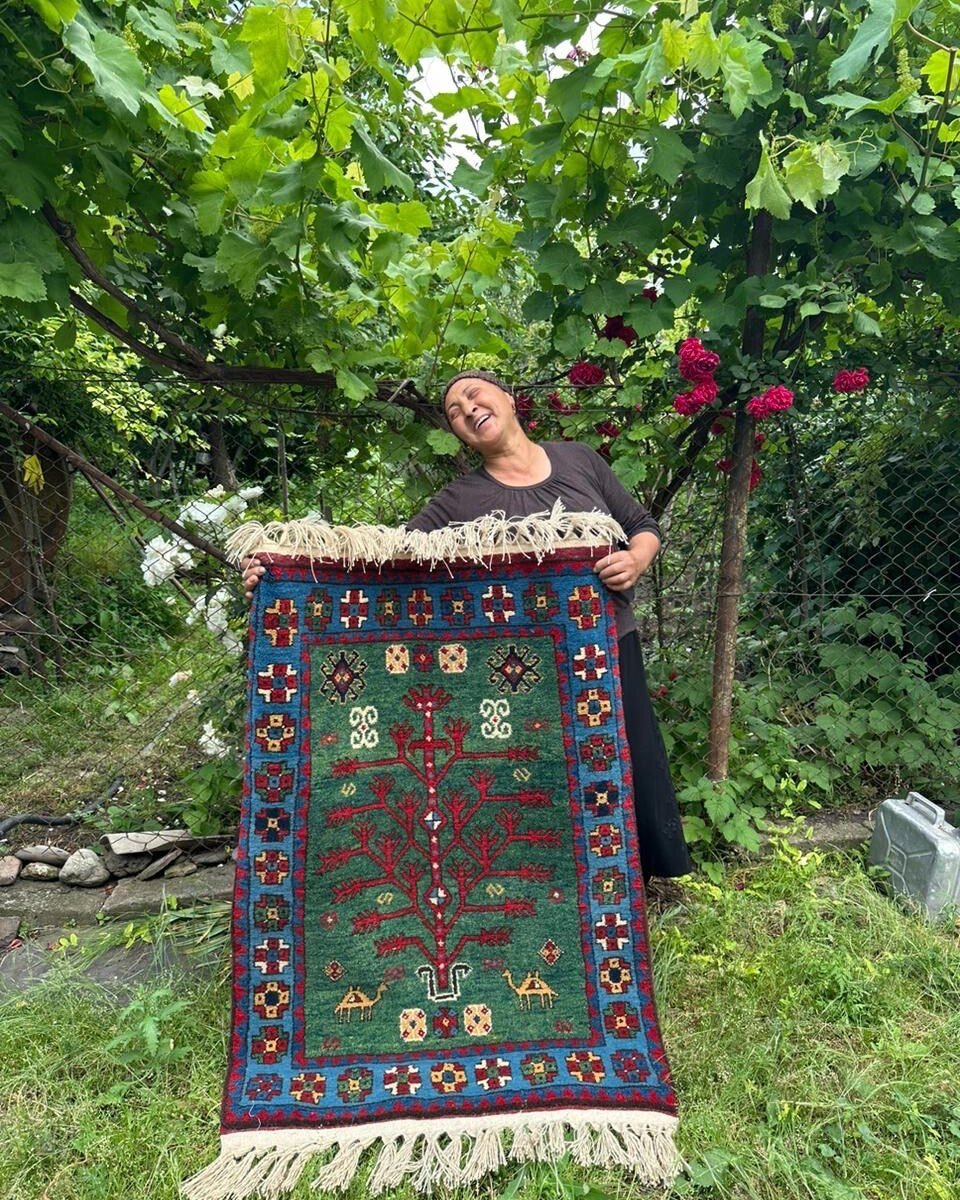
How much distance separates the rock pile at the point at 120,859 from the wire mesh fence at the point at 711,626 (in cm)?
16

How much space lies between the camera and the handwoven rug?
1553mm

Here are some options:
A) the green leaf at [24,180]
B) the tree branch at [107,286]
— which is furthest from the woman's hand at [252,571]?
the green leaf at [24,180]

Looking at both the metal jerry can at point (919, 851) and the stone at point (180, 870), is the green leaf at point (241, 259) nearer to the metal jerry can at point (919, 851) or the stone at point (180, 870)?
the stone at point (180, 870)

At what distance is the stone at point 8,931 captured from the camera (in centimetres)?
223

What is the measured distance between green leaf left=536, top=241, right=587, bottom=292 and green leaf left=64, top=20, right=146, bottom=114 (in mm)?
1000

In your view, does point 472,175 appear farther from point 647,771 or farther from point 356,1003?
point 356,1003

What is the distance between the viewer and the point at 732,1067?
1677mm

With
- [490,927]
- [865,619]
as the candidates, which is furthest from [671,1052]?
[865,619]

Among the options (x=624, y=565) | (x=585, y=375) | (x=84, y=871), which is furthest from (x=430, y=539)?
(x=84, y=871)

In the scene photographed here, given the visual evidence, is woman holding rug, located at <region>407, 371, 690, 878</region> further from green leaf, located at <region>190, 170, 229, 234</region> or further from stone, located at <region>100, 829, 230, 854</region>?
stone, located at <region>100, 829, 230, 854</region>

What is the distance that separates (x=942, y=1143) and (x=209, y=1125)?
1.53 meters

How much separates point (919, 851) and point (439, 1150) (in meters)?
1.59

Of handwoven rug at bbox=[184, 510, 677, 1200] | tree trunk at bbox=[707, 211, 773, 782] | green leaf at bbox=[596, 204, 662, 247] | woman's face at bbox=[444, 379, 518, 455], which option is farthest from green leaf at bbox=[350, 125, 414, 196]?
tree trunk at bbox=[707, 211, 773, 782]

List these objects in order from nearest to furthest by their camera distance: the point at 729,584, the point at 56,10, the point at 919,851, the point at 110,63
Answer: the point at 56,10, the point at 110,63, the point at 919,851, the point at 729,584
